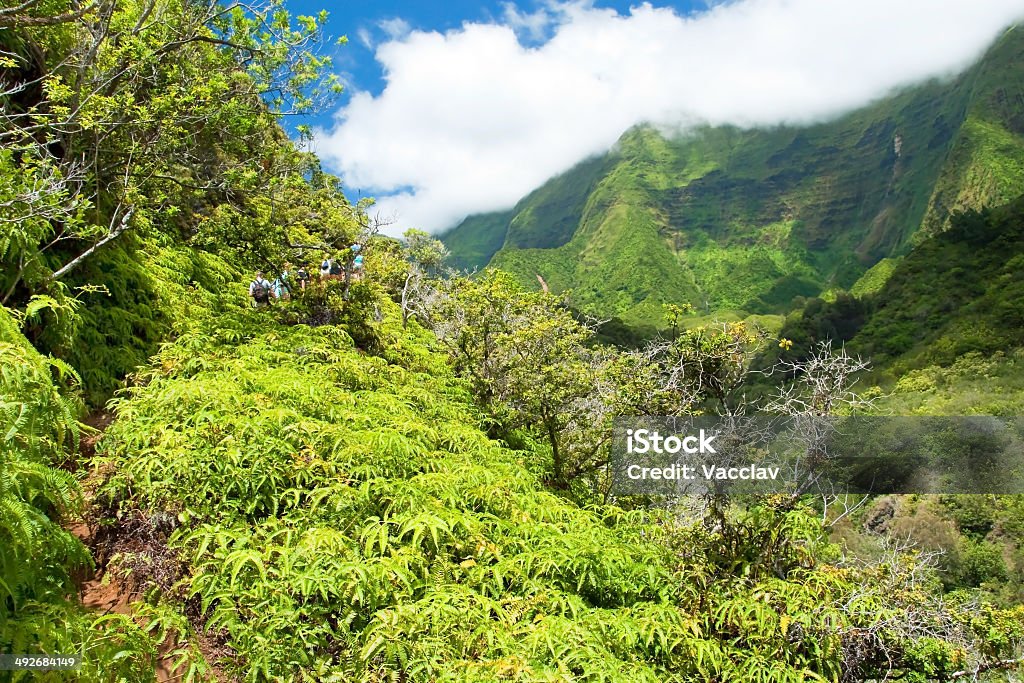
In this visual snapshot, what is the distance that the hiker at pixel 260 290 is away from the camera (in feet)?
36.2

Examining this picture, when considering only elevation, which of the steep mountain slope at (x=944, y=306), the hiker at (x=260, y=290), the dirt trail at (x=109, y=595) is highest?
the steep mountain slope at (x=944, y=306)

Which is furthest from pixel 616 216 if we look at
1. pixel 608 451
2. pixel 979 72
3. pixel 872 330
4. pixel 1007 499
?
pixel 608 451

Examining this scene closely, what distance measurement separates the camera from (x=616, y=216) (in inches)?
7096

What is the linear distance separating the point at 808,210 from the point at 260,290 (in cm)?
19688

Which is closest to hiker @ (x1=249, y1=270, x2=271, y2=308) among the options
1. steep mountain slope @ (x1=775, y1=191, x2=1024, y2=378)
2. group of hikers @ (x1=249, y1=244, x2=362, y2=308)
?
group of hikers @ (x1=249, y1=244, x2=362, y2=308)

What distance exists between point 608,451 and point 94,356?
24.0 ft

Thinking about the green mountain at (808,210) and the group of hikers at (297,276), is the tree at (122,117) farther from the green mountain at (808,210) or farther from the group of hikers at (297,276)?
the green mountain at (808,210)

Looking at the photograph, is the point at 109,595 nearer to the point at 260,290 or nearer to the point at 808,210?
the point at 260,290

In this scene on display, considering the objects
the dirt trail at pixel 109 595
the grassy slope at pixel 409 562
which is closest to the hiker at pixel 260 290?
the grassy slope at pixel 409 562

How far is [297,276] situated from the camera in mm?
10750

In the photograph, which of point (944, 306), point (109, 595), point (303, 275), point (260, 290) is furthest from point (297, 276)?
point (944, 306)

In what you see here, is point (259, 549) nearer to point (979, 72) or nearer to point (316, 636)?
point (316, 636)

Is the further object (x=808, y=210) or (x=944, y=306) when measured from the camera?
(x=808, y=210)

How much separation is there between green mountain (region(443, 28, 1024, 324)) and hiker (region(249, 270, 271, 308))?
9540 centimetres
